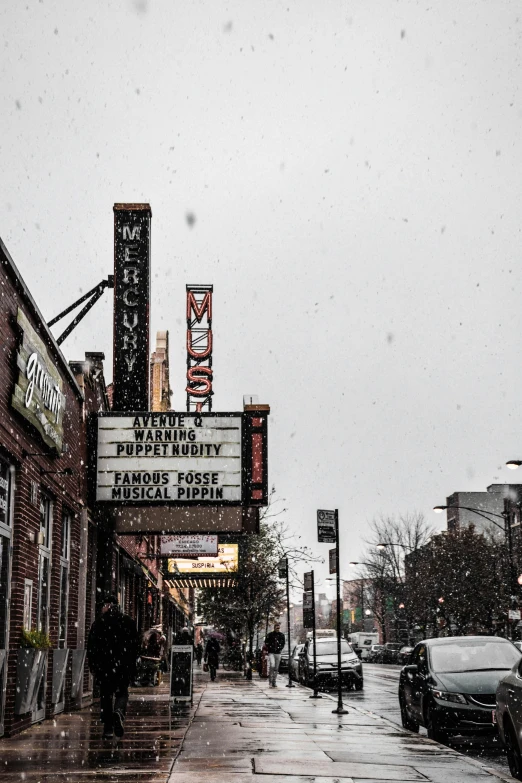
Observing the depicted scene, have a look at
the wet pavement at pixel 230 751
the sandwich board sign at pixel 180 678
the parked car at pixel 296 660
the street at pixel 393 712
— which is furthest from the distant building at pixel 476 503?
the wet pavement at pixel 230 751

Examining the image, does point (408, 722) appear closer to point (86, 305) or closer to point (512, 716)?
point (512, 716)

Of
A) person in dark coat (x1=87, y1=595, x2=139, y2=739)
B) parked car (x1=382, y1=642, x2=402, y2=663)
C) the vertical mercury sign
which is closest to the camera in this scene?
person in dark coat (x1=87, y1=595, x2=139, y2=739)

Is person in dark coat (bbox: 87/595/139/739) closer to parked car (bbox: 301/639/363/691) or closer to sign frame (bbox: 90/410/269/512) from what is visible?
sign frame (bbox: 90/410/269/512)

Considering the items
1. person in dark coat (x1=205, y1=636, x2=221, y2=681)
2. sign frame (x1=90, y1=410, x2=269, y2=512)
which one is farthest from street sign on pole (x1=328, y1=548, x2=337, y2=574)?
person in dark coat (x1=205, y1=636, x2=221, y2=681)

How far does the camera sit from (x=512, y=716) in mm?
9500

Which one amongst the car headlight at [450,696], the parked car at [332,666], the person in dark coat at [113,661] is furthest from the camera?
the parked car at [332,666]

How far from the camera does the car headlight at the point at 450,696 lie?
43.0 feet

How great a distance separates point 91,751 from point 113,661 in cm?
117

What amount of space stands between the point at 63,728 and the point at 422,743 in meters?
4.68

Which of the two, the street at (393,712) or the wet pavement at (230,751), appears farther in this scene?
the street at (393,712)

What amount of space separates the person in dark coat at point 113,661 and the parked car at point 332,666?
1765 centimetres

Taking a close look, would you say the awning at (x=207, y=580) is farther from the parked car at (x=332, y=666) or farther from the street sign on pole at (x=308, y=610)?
the street sign on pole at (x=308, y=610)

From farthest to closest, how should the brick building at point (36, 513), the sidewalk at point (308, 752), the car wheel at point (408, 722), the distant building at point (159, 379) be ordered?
1. the distant building at point (159, 379)
2. the car wheel at point (408, 722)
3. the brick building at point (36, 513)
4. the sidewalk at point (308, 752)

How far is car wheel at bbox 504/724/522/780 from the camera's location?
937 centimetres
